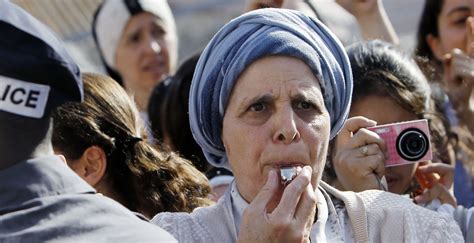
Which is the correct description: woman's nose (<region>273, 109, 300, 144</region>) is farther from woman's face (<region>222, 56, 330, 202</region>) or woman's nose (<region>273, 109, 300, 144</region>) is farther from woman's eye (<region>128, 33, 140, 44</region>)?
woman's eye (<region>128, 33, 140, 44</region>)

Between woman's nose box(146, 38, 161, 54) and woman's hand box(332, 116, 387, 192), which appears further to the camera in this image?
woman's nose box(146, 38, 161, 54)

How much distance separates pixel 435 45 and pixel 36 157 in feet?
9.79

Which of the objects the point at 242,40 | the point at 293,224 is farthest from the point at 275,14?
the point at 293,224

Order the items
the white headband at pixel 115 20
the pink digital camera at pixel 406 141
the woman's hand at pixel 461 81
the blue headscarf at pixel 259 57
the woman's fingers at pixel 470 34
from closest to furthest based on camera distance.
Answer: the blue headscarf at pixel 259 57
the pink digital camera at pixel 406 141
the woman's hand at pixel 461 81
the woman's fingers at pixel 470 34
the white headband at pixel 115 20

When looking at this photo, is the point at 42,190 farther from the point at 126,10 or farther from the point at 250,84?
the point at 126,10

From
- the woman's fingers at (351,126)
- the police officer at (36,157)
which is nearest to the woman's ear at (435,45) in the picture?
the woman's fingers at (351,126)

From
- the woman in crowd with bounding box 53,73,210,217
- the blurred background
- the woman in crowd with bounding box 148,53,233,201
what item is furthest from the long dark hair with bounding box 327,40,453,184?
the blurred background

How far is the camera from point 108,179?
12.9 feet

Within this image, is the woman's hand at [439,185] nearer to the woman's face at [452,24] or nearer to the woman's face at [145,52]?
the woman's face at [452,24]

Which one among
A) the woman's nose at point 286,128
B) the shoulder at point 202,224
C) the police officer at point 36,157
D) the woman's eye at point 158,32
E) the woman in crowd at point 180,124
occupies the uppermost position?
the police officer at point 36,157

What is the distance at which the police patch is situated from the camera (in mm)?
2508

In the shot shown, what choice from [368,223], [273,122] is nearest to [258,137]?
[273,122]

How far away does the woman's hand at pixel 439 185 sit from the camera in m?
4.01

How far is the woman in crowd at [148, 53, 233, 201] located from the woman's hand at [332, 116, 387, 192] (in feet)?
3.25
